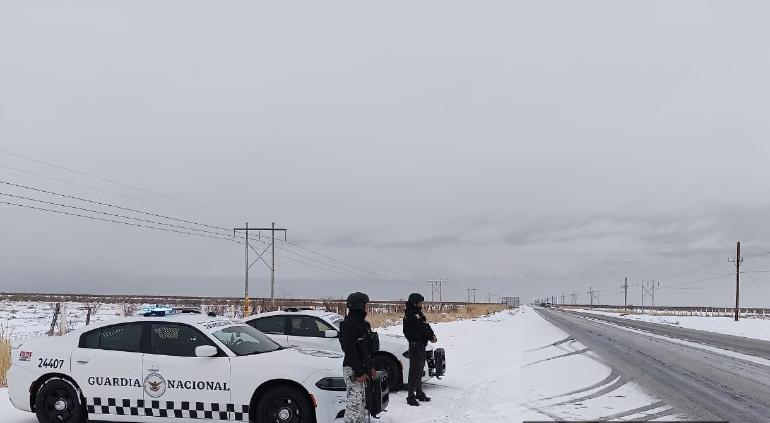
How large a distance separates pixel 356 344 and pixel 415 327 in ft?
9.59

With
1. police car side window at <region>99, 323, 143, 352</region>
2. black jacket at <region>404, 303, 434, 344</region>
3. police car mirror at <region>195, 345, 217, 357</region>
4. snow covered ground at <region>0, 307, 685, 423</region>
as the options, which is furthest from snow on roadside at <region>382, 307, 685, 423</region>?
police car side window at <region>99, 323, 143, 352</region>

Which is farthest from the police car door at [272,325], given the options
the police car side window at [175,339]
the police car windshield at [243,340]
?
the police car side window at [175,339]

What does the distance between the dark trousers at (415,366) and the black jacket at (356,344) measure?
256 cm

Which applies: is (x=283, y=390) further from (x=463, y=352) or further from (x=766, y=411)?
(x=463, y=352)

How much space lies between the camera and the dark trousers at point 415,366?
984 centimetres

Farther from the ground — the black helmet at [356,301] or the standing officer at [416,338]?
the black helmet at [356,301]

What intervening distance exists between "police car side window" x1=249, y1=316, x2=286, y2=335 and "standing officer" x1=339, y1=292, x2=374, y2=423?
395 cm

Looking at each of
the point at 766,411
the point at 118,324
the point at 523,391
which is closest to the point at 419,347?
the point at 523,391

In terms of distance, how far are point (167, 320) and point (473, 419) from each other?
4.42 meters

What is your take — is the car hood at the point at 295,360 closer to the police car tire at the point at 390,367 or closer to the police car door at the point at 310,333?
the police car door at the point at 310,333

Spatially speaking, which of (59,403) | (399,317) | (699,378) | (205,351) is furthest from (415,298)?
(399,317)

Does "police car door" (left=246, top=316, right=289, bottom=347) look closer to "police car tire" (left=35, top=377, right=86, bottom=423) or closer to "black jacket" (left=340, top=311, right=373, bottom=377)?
"police car tire" (left=35, top=377, right=86, bottom=423)

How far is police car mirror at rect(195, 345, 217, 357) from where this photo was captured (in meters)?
7.50

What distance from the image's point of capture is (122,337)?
818 centimetres
